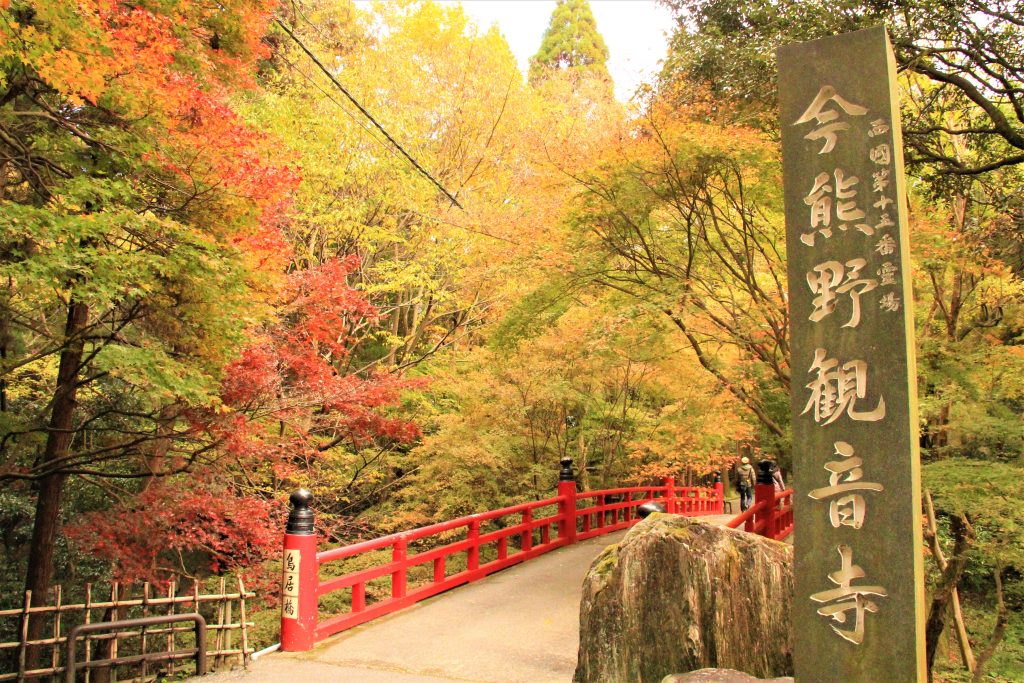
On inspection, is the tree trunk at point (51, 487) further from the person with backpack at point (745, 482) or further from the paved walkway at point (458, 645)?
the person with backpack at point (745, 482)

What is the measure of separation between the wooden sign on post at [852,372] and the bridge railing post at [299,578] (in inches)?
159

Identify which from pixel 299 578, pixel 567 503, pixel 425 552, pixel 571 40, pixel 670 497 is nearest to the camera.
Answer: pixel 299 578

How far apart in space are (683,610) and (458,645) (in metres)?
2.32

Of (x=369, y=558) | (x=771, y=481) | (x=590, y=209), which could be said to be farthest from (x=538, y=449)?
(x=590, y=209)

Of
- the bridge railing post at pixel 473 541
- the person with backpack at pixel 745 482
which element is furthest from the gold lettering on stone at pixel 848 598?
the person with backpack at pixel 745 482

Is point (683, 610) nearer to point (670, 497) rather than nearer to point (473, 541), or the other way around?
point (473, 541)

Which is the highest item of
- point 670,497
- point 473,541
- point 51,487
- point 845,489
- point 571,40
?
point 571,40

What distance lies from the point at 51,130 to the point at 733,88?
726 cm

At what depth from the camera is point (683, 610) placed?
17.9 ft

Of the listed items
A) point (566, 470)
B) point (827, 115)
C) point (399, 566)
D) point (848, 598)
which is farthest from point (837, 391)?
point (566, 470)

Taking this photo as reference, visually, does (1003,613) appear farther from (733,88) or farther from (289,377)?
(289,377)

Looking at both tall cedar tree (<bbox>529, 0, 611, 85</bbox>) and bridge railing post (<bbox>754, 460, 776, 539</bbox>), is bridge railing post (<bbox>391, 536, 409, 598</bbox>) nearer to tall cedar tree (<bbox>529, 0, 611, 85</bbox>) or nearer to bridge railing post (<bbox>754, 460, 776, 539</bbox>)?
bridge railing post (<bbox>754, 460, 776, 539</bbox>)

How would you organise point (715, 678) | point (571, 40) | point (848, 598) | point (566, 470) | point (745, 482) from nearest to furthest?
point (848, 598)
point (715, 678)
point (566, 470)
point (745, 482)
point (571, 40)

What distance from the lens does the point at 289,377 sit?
36.9 feet
